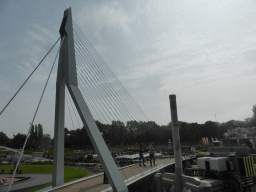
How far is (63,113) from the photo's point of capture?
7.45 m

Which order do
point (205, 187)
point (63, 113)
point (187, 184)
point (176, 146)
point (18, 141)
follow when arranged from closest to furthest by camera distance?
point (205, 187)
point (187, 184)
point (176, 146)
point (63, 113)
point (18, 141)

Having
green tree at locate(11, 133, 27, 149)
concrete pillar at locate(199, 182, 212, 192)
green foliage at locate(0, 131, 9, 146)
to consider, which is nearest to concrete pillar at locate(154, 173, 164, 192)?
concrete pillar at locate(199, 182, 212, 192)

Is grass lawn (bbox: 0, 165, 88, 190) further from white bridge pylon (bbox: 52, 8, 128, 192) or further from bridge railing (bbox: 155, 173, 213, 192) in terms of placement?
bridge railing (bbox: 155, 173, 213, 192)

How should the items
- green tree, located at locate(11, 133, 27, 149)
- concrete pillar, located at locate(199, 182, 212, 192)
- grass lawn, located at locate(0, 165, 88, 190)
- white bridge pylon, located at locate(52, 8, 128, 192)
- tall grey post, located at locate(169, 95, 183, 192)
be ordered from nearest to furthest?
1. concrete pillar, located at locate(199, 182, 212, 192)
2. tall grey post, located at locate(169, 95, 183, 192)
3. white bridge pylon, located at locate(52, 8, 128, 192)
4. grass lawn, located at locate(0, 165, 88, 190)
5. green tree, located at locate(11, 133, 27, 149)

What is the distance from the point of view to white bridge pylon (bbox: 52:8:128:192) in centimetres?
595

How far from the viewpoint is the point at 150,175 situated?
28.9 ft

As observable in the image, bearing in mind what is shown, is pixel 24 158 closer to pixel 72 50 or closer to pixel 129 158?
pixel 129 158

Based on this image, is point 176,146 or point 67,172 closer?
point 176,146

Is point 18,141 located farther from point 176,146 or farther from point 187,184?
point 187,184

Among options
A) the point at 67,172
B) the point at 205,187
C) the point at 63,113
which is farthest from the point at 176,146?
the point at 67,172

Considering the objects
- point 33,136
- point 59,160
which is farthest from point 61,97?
point 33,136

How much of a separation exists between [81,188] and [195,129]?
51.3m

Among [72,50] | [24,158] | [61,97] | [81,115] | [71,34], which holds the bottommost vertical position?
[24,158]

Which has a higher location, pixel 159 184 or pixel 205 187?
pixel 205 187
